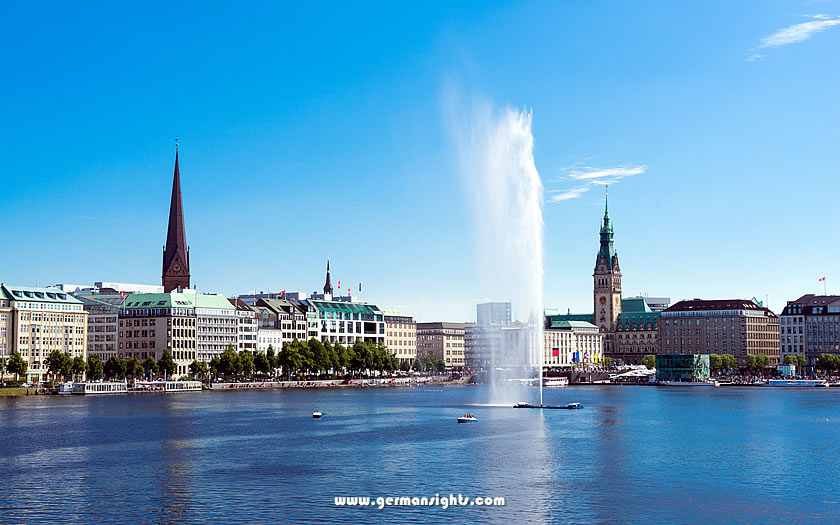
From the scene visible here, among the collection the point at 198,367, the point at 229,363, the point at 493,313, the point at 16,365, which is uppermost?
the point at 493,313

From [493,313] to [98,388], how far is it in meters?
77.6

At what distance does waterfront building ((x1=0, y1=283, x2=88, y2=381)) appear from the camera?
171 meters

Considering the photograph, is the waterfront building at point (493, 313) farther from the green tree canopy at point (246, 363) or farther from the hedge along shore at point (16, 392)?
the green tree canopy at point (246, 363)

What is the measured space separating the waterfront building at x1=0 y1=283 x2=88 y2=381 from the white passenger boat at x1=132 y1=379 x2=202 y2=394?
15.4 metres

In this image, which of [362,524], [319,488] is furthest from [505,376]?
[362,524]

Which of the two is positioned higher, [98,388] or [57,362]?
[57,362]

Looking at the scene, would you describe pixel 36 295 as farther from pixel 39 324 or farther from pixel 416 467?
pixel 416 467

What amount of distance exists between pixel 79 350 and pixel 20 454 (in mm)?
123788

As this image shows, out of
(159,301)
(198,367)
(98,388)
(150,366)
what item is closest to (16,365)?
(98,388)

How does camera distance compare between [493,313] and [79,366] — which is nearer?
[493,313]

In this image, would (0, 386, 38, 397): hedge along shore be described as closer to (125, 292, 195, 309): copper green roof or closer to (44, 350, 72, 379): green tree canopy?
(44, 350, 72, 379): green tree canopy

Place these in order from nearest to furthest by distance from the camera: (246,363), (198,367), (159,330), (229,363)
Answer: (229,363) → (246,363) → (198,367) → (159,330)

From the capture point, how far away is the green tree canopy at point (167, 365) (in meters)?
174

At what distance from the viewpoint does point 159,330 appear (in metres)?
192
